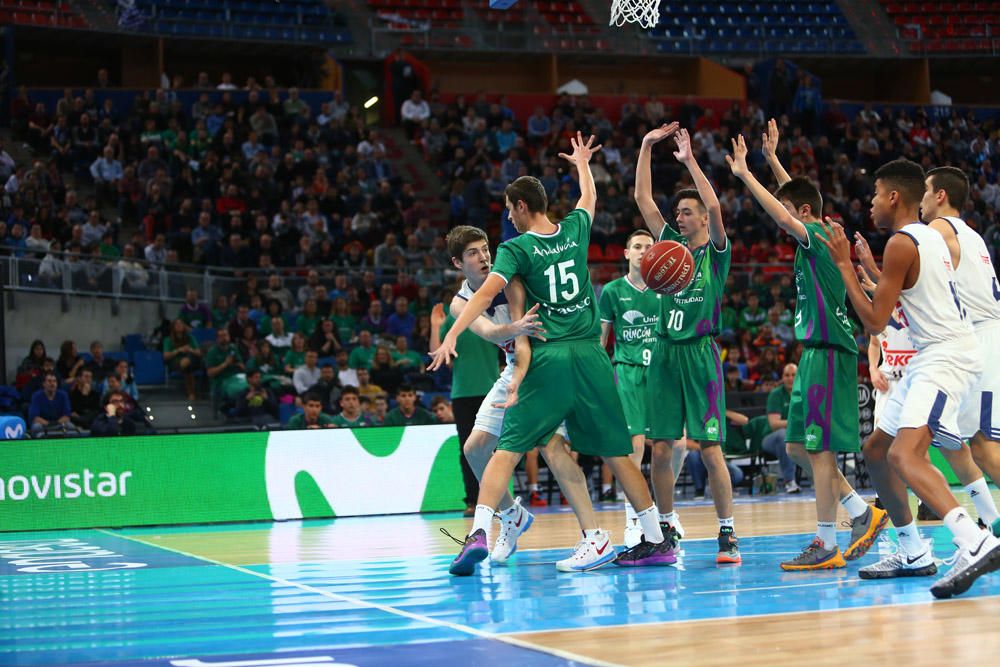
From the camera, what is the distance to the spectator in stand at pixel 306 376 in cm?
1577

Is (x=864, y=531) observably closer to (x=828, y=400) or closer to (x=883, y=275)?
(x=828, y=400)

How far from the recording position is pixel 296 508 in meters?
12.6

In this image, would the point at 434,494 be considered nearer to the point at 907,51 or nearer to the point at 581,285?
the point at 581,285

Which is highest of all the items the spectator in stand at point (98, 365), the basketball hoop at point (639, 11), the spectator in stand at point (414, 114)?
the spectator in stand at point (414, 114)

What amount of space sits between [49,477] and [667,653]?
342 inches

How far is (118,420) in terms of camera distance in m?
Answer: 13.5

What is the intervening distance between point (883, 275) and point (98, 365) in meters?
11.8

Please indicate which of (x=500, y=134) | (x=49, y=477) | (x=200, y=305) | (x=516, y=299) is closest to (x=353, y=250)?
(x=200, y=305)

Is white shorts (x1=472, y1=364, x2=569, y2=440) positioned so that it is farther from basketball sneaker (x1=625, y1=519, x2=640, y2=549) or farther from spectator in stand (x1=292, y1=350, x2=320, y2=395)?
spectator in stand (x1=292, y1=350, x2=320, y2=395)

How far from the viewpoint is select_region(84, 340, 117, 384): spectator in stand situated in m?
15.4

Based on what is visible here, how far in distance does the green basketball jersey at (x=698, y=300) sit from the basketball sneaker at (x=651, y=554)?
4.39ft

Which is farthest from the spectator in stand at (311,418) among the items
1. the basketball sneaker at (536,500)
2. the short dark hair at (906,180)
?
the short dark hair at (906,180)

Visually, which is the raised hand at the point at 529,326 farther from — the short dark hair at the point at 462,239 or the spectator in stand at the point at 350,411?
the spectator in stand at the point at 350,411

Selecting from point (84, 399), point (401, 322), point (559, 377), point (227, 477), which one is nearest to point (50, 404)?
point (84, 399)
